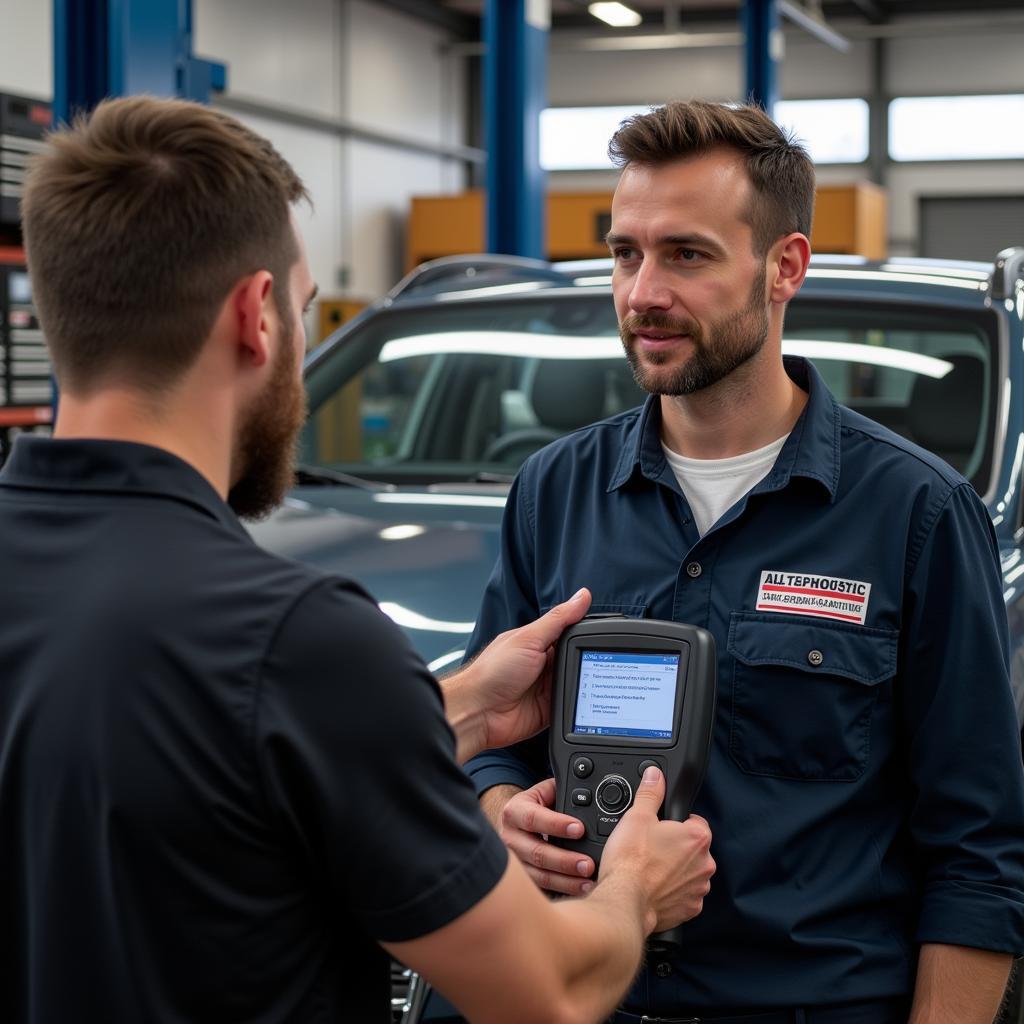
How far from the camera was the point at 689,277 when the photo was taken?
6.52 feet

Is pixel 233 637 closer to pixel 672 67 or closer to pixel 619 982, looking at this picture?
pixel 619 982

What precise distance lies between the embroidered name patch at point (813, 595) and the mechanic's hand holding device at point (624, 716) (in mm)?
154

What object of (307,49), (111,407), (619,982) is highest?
(307,49)

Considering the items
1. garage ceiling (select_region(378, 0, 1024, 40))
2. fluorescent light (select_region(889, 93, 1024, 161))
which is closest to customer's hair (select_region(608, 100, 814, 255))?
garage ceiling (select_region(378, 0, 1024, 40))

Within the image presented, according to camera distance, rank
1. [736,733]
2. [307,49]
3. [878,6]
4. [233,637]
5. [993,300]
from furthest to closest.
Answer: [878,6]
[307,49]
[993,300]
[736,733]
[233,637]

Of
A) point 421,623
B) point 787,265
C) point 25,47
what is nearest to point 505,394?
point 421,623

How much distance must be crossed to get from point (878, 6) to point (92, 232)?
702 inches

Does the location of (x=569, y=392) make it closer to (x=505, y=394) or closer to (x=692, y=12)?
(x=505, y=394)

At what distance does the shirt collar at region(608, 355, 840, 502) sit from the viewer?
6.13 ft

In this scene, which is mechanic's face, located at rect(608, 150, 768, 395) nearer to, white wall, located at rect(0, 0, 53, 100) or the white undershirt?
the white undershirt

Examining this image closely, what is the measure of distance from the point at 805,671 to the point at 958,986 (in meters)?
0.40

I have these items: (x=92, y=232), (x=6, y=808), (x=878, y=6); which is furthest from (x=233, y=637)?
(x=878, y=6)

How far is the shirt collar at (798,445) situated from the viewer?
73.5 inches

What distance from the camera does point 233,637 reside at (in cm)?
112
